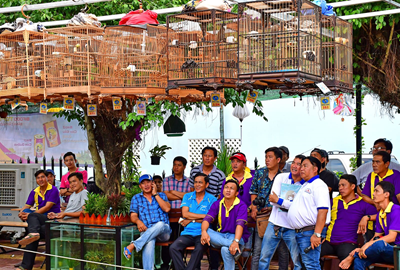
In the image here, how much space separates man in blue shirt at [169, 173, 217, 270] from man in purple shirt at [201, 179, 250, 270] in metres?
0.25

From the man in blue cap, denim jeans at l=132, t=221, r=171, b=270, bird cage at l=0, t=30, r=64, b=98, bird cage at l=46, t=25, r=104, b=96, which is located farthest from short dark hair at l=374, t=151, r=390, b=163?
bird cage at l=0, t=30, r=64, b=98

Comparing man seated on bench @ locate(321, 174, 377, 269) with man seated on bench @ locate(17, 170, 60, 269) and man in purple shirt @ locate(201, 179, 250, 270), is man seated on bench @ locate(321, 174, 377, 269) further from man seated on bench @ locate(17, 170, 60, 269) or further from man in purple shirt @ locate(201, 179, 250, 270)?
man seated on bench @ locate(17, 170, 60, 269)

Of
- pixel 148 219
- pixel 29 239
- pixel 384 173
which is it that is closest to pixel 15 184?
pixel 29 239

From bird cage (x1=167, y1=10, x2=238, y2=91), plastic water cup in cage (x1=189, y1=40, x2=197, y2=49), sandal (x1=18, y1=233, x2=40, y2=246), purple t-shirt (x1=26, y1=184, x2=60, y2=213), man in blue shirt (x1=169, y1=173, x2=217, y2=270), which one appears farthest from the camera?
purple t-shirt (x1=26, y1=184, x2=60, y2=213)

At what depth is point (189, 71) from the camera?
7762mm

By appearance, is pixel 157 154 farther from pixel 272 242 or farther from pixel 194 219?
pixel 272 242

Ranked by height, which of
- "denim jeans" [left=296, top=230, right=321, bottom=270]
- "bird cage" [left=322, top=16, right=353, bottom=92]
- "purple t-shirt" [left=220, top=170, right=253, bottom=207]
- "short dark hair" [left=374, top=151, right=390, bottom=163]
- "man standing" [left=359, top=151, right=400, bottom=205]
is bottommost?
"denim jeans" [left=296, top=230, right=321, bottom=270]

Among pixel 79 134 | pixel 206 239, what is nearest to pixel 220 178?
pixel 206 239

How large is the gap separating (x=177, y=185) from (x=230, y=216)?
161cm

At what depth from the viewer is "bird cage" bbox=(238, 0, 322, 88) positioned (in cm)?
698

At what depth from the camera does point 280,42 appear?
281 inches

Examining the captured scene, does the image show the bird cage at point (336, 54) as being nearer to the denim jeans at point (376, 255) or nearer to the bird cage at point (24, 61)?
the denim jeans at point (376, 255)

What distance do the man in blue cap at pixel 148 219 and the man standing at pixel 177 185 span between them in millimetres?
432

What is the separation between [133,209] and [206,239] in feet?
4.37
